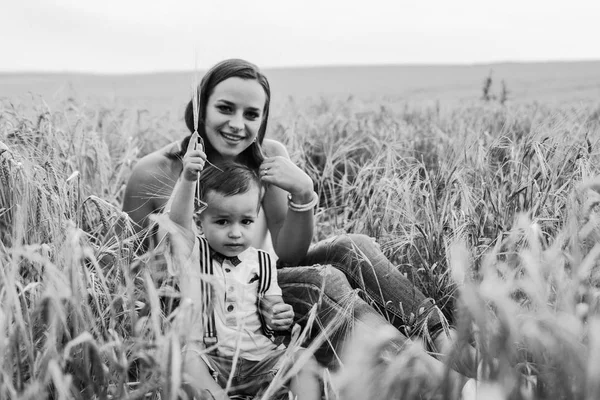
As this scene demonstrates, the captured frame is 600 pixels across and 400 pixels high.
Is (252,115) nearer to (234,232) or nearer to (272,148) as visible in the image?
(272,148)

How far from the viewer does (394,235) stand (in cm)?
229

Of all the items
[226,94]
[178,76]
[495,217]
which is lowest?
[178,76]

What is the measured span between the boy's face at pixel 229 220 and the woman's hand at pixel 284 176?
14 cm

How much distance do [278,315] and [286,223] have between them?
0.46 metres

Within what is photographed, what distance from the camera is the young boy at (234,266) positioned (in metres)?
1.78

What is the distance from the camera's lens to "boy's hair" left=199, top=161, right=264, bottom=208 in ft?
6.34

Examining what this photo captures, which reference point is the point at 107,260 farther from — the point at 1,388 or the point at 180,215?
the point at 1,388

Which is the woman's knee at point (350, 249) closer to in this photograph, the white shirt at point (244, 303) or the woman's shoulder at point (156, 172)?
the white shirt at point (244, 303)

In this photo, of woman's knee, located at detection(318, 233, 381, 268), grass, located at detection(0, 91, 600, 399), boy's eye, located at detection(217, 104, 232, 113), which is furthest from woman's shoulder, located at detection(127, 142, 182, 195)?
woman's knee, located at detection(318, 233, 381, 268)

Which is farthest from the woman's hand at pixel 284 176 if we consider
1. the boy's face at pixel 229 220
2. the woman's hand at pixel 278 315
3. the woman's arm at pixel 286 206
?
the woman's hand at pixel 278 315

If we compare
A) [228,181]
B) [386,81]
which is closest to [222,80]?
[228,181]

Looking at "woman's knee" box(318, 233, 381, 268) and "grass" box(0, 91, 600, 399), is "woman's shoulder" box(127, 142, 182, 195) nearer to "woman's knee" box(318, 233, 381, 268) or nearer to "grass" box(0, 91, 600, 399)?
"grass" box(0, 91, 600, 399)

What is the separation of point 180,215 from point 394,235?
0.78m

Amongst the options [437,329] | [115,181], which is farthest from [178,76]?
[437,329]
